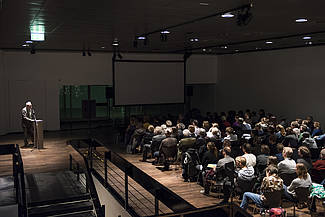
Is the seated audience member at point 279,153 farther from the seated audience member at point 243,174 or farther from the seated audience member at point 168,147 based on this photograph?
the seated audience member at point 168,147

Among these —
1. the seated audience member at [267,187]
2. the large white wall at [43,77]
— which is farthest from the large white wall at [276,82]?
the seated audience member at [267,187]

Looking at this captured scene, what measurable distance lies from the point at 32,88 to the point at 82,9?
11622 millimetres

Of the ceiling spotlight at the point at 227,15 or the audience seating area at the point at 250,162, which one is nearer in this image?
the audience seating area at the point at 250,162

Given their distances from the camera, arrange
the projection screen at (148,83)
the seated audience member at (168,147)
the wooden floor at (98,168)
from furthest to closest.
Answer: the projection screen at (148,83)
the seated audience member at (168,147)
the wooden floor at (98,168)

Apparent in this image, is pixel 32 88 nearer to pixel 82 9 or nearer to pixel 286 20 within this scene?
pixel 82 9

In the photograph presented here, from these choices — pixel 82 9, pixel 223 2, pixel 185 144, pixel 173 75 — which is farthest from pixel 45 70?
pixel 223 2

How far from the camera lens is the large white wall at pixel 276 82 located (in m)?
15.1

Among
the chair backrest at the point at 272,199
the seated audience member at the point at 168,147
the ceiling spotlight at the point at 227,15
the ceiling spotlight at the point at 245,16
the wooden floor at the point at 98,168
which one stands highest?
the ceiling spotlight at the point at 227,15

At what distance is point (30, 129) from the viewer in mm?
13312

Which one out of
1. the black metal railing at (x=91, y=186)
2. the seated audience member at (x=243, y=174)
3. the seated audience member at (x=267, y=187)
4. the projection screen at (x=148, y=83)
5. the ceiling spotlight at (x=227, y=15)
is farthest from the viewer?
the projection screen at (x=148, y=83)

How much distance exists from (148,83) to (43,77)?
5.08m

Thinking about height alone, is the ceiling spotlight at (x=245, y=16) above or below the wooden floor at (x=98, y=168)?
above

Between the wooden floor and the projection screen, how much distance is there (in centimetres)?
239

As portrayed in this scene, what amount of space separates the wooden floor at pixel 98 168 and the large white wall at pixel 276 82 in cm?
747
